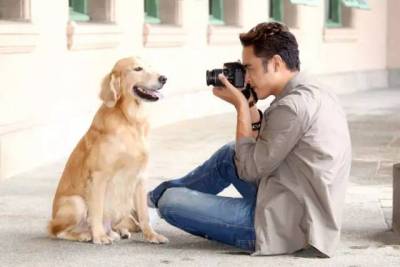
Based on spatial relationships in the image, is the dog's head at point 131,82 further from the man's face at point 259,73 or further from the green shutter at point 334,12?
the green shutter at point 334,12

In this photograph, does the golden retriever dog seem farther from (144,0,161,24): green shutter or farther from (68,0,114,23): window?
(144,0,161,24): green shutter

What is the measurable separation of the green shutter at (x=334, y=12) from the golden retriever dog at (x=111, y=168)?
1751 centimetres

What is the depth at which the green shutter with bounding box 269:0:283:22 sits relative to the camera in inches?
824

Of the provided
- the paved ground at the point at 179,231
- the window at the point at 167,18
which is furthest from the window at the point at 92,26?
the window at the point at 167,18

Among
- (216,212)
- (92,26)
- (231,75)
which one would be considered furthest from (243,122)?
(92,26)

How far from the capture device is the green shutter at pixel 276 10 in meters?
20.9

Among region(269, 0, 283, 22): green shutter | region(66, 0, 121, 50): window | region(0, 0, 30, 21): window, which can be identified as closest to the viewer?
region(0, 0, 30, 21): window

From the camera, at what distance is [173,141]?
514 inches

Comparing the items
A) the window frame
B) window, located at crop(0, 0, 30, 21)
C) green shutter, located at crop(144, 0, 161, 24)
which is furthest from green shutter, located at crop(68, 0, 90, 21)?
the window frame

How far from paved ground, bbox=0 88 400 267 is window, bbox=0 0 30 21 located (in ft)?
4.85

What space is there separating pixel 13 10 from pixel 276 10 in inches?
436

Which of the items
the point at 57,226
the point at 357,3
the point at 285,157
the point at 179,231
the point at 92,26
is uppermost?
the point at 357,3

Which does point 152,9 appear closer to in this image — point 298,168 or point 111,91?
point 111,91

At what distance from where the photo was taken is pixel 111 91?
6.64 metres
